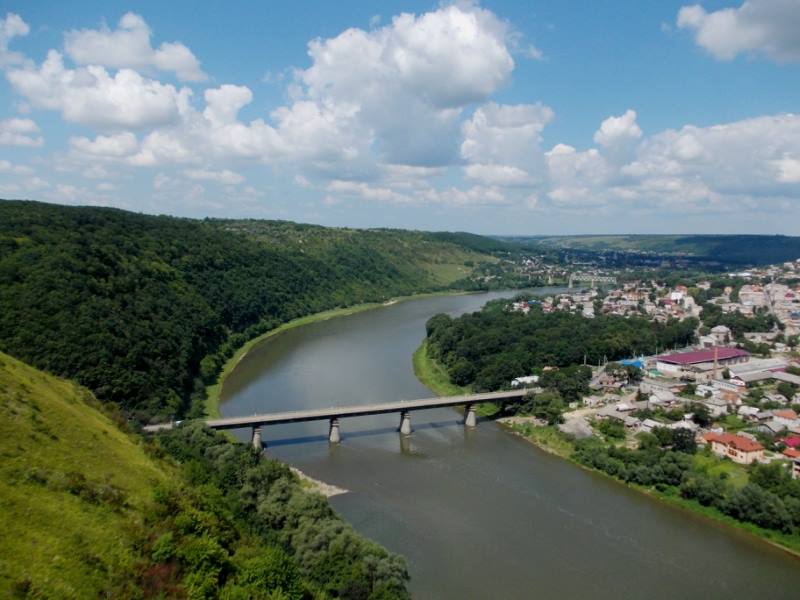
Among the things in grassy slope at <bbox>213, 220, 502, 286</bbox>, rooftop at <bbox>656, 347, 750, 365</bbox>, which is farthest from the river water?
grassy slope at <bbox>213, 220, 502, 286</bbox>

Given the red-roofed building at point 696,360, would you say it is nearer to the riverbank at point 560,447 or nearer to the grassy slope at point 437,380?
the grassy slope at point 437,380

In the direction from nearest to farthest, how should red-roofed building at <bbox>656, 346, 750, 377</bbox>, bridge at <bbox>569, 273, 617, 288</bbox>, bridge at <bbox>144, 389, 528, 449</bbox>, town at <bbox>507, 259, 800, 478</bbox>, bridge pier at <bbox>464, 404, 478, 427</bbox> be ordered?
town at <bbox>507, 259, 800, 478</bbox> < bridge at <bbox>144, 389, 528, 449</bbox> < bridge pier at <bbox>464, 404, 478, 427</bbox> < red-roofed building at <bbox>656, 346, 750, 377</bbox> < bridge at <bbox>569, 273, 617, 288</bbox>

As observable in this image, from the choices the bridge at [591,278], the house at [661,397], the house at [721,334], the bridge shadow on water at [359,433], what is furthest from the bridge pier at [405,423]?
the bridge at [591,278]

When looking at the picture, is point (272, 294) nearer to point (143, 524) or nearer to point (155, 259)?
point (155, 259)

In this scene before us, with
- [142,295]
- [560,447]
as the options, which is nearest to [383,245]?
[142,295]

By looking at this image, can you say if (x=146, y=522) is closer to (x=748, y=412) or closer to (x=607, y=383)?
(x=748, y=412)

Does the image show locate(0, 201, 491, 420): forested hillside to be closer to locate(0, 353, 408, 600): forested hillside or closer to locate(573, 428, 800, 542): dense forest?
locate(0, 353, 408, 600): forested hillside

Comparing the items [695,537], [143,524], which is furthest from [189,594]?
[695,537]
